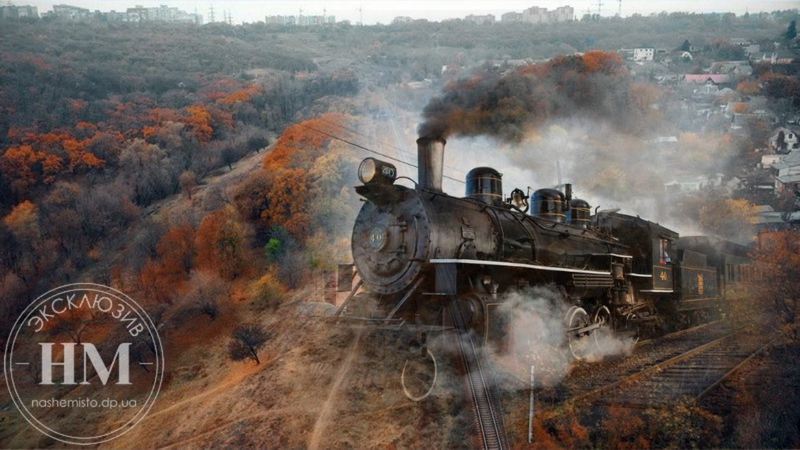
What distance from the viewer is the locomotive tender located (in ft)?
24.7

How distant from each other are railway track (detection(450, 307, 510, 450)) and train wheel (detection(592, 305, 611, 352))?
141 inches

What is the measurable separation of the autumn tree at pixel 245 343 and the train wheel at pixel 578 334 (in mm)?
8007

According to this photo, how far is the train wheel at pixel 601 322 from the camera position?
10.8 meters

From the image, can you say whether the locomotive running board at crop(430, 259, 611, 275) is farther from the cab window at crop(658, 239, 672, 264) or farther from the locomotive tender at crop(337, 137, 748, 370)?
the cab window at crop(658, 239, 672, 264)

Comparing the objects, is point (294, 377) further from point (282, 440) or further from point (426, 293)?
point (426, 293)

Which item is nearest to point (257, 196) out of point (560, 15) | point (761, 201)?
point (761, 201)

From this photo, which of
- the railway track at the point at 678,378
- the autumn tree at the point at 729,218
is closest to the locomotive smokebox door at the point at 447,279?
the railway track at the point at 678,378

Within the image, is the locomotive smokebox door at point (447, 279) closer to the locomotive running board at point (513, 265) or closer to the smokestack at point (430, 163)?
the locomotive running board at point (513, 265)

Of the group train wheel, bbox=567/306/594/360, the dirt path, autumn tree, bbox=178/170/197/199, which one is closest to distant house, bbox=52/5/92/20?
autumn tree, bbox=178/170/197/199

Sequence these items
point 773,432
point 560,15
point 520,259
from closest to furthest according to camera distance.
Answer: point 773,432 → point 520,259 → point 560,15

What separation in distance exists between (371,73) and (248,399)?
34.4m

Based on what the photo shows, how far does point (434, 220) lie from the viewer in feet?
24.8

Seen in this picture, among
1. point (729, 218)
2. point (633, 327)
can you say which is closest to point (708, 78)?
point (729, 218)

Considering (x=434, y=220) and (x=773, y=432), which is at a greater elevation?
(x=434, y=220)
